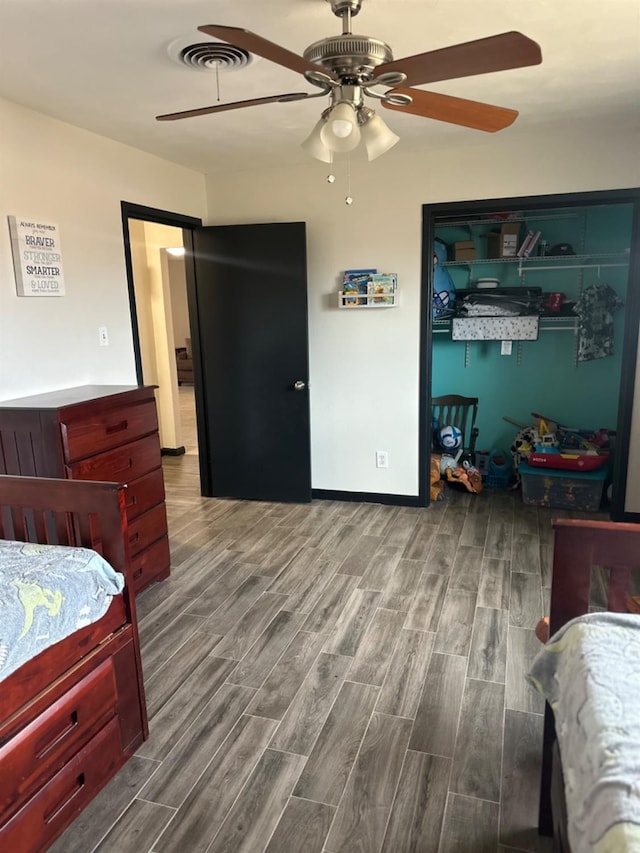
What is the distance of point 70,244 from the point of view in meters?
2.95

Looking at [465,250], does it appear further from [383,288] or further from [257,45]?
[257,45]

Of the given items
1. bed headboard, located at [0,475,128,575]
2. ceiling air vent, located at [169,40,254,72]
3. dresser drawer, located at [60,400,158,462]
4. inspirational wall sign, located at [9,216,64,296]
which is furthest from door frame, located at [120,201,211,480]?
bed headboard, located at [0,475,128,575]

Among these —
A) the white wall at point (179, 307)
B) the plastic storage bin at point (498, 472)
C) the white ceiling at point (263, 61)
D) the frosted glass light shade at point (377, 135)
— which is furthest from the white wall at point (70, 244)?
the white wall at point (179, 307)

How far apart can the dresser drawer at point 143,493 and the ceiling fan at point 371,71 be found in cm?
172

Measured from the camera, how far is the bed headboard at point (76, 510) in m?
1.68

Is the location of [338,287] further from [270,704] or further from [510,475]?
[270,704]

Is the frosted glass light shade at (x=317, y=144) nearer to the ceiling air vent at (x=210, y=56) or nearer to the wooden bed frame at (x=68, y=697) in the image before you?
the ceiling air vent at (x=210, y=56)

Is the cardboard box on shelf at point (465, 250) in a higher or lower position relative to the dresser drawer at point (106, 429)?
higher

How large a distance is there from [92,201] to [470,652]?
117 inches

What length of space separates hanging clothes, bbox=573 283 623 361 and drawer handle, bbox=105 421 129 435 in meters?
3.33

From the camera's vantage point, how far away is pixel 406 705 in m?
2.07

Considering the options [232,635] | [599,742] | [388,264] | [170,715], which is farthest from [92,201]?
[599,742]

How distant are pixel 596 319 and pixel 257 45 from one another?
11.7ft

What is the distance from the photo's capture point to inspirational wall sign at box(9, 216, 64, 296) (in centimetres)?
263
